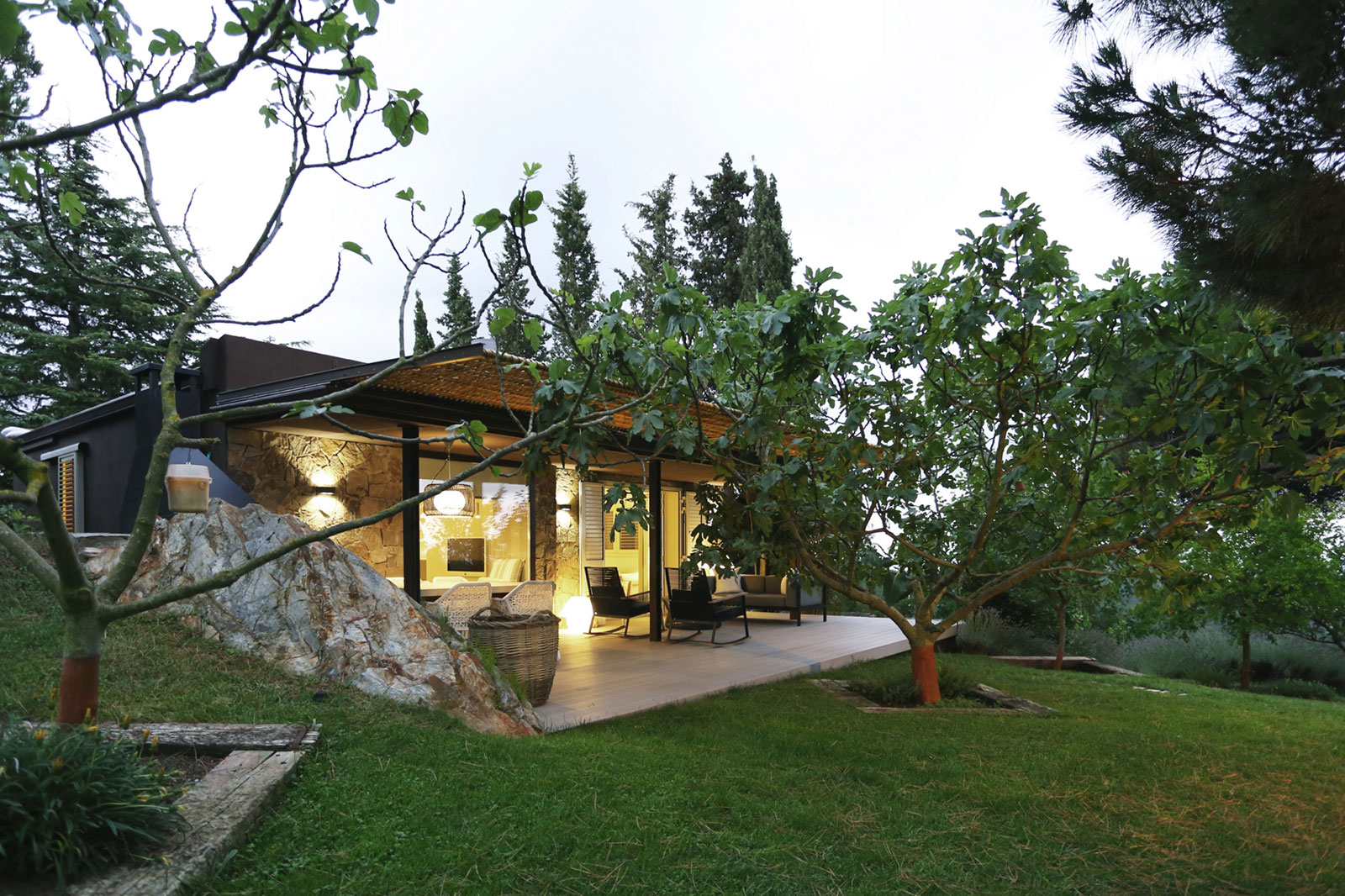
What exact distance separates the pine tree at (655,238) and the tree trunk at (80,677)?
65.4ft

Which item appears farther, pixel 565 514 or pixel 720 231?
pixel 720 231

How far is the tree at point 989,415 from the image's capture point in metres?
3.87

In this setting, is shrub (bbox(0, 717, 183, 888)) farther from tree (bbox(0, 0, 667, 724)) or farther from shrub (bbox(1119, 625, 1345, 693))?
shrub (bbox(1119, 625, 1345, 693))

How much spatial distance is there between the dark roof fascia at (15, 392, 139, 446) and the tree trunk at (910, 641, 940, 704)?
27.0ft

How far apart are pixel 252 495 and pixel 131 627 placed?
3.75m

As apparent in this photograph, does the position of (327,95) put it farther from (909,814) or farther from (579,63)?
(579,63)

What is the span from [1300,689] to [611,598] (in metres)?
8.43

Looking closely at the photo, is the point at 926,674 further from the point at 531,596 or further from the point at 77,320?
the point at 77,320

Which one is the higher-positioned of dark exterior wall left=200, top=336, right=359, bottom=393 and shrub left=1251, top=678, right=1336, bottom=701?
dark exterior wall left=200, top=336, right=359, bottom=393

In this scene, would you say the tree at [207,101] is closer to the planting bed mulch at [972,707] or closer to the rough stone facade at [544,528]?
the planting bed mulch at [972,707]

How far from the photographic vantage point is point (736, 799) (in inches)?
130

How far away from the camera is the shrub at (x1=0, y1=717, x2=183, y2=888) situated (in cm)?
192

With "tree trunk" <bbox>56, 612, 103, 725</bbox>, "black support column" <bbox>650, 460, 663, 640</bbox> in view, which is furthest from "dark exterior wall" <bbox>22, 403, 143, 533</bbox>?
"tree trunk" <bbox>56, 612, 103, 725</bbox>

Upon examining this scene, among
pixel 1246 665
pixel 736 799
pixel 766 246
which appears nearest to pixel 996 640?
pixel 1246 665
